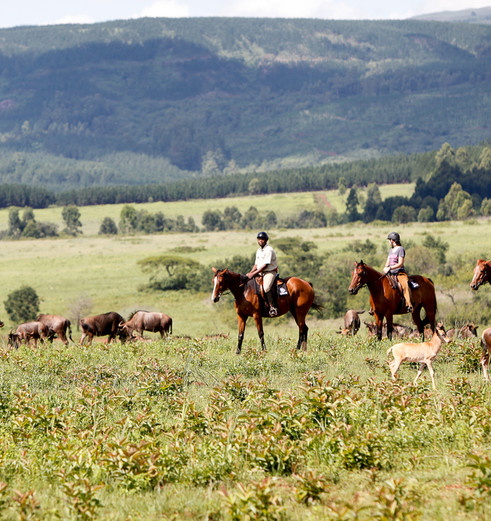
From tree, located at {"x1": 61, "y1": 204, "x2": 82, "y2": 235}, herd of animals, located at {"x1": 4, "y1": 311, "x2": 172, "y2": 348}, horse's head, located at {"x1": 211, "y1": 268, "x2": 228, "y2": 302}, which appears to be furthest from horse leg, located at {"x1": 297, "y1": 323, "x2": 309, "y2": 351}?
tree, located at {"x1": 61, "y1": 204, "x2": 82, "y2": 235}

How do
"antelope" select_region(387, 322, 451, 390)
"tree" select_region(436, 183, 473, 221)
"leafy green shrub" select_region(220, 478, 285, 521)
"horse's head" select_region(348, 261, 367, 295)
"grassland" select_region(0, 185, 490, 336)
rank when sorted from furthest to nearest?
1. "tree" select_region(436, 183, 473, 221)
2. "grassland" select_region(0, 185, 490, 336)
3. "horse's head" select_region(348, 261, 367, 295)
4. "antelope" select_region(387, 322, 451, 390)
5. "leafy green shrub" select_region(220, 478, 285, 521)

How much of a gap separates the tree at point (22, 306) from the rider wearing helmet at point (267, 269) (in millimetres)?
40966

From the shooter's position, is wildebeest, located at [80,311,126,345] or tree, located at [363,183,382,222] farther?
tree, located at [363,183,382,222]

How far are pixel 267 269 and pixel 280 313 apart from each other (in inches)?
57.1

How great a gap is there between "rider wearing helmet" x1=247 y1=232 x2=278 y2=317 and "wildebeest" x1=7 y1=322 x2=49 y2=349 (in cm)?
875

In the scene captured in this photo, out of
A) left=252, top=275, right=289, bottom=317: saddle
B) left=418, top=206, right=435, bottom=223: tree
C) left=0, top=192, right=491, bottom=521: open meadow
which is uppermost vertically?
left=252, top=275, right=289, bottom=317: saddle

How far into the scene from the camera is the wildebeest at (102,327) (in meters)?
24.6

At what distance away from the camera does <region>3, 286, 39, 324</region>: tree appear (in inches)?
2235

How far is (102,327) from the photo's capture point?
986 inches

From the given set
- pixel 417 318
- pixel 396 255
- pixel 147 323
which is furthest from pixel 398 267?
pixel 147 323

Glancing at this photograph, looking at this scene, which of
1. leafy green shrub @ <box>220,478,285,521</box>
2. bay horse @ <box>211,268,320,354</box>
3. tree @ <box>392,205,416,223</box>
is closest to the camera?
leafy green shrub @ <box>220,478,285,521</box>

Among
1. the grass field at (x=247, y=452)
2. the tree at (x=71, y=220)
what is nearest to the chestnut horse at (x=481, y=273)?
the grass field at (x=247, y=452)

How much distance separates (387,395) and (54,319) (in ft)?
56.9

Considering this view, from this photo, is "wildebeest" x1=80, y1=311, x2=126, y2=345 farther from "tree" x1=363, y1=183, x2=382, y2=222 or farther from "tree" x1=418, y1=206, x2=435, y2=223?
"tree" x1=363, y1=183, x2=382, y2=222
